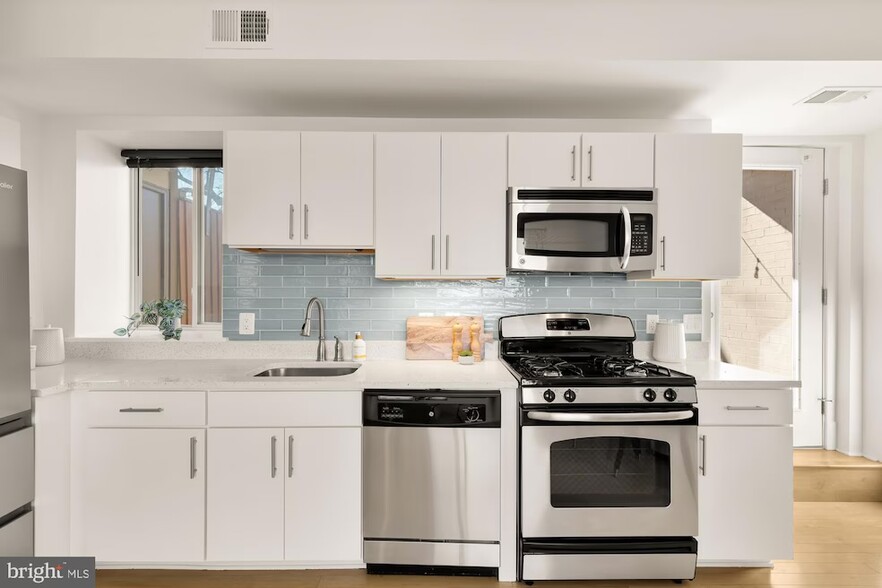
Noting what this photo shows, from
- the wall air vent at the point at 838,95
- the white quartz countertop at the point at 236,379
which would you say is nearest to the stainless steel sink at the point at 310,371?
the white quartz countertop at the point at 236,379

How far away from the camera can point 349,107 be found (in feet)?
9.16

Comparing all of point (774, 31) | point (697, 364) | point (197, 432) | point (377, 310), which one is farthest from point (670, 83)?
point (197, 432)

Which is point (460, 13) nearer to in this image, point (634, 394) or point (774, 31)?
point (774, 31)

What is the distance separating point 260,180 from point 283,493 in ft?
4.85

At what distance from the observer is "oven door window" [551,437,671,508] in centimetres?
224

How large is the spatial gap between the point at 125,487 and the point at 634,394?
222 cm

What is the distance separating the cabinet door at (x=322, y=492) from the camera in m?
2.27

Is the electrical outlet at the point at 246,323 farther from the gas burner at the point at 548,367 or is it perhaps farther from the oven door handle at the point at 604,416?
the oven door handle at the point at 604,416

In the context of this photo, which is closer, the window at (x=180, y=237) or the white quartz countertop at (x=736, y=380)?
the white quartz countertop at (x=736, y=380)

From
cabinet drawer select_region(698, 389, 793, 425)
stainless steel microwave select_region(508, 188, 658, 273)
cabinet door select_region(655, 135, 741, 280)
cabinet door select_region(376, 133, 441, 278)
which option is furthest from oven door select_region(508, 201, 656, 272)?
cabinet drawer select_region(698, 389, 793, 425)

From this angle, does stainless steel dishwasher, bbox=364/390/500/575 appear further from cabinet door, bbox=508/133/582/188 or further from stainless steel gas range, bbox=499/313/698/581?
cabinet door, bbox=508/133/582/188

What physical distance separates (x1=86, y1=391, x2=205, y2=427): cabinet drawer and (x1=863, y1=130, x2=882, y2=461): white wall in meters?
3.73

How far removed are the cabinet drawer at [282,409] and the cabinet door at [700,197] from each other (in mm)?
1702

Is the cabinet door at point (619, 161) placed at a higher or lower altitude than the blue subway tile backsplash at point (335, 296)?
higher
